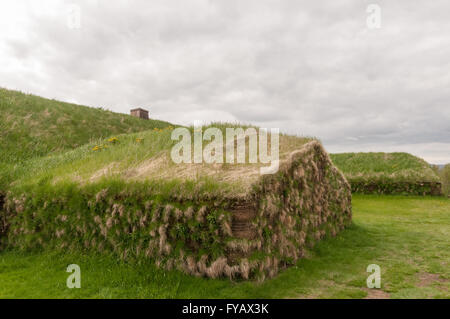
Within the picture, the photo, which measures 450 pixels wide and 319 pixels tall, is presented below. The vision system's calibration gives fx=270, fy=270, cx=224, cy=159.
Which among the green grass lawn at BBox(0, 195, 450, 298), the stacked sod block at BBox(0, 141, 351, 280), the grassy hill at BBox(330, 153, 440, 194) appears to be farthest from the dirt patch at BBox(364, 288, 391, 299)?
the grassy hill at BBox(330, 153, 440, 194)

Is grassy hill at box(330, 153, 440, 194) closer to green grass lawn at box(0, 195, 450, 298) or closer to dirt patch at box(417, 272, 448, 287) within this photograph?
green grass lawn at box(0, 195, 450, 298)

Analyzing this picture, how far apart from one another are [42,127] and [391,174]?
26650 millimetres

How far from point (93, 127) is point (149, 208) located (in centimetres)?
1608

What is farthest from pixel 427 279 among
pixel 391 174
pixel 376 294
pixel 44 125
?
pixel 44 125

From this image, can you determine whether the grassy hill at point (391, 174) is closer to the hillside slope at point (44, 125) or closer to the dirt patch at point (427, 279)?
the dirt patch at point (427, 279)

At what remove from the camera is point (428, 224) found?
12.1 metres

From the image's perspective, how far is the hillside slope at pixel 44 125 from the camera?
1423 cm

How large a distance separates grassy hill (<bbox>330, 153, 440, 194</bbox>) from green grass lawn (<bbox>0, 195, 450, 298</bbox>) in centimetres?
1456

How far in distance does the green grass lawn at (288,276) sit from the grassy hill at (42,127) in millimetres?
5533

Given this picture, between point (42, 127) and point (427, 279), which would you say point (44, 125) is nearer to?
point (42, 127)

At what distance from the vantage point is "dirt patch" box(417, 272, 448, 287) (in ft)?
19.6

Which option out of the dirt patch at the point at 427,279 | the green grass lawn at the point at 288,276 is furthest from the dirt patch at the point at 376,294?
the dirt patch at the point at 427,279

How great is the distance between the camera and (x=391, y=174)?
23.2 meters
